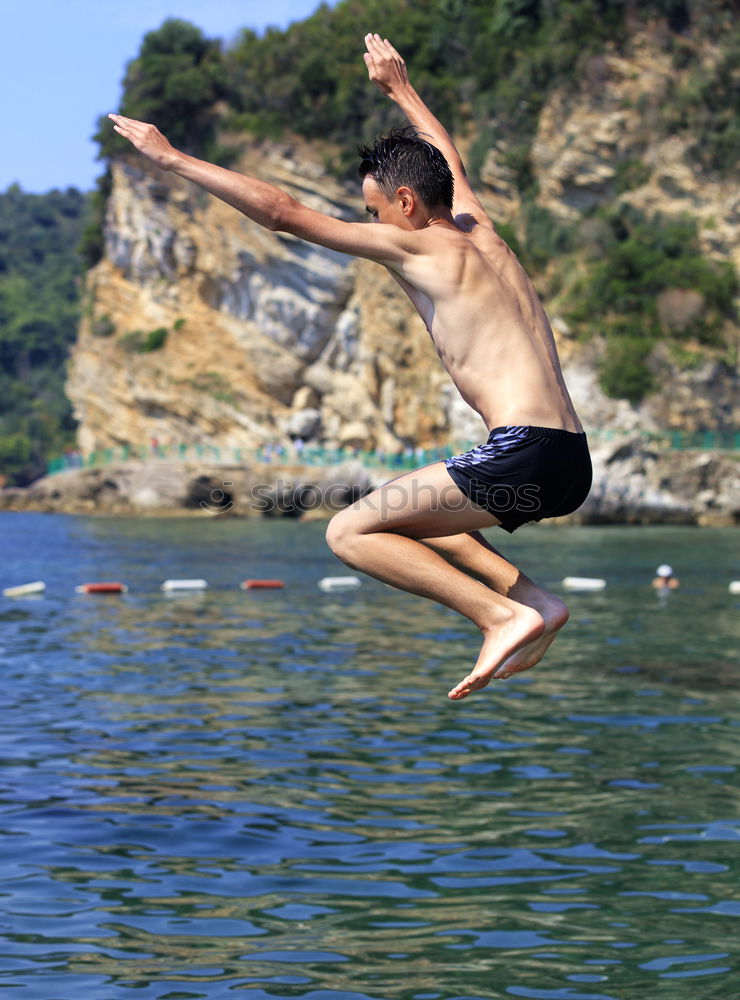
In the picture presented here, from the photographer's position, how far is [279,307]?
81.2 metres

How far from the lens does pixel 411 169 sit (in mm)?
5938

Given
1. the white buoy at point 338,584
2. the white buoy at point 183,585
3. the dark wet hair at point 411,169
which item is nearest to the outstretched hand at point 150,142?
the dark wet hair at point 411,169

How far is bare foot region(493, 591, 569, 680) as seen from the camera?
6273 mm

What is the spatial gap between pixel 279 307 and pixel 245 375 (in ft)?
15.1

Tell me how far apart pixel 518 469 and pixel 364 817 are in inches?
271

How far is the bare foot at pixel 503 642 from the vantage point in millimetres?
6105

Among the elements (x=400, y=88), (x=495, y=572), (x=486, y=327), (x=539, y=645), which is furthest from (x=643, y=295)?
(x=486, y=327)

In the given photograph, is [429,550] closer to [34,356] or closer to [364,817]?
[364,817]

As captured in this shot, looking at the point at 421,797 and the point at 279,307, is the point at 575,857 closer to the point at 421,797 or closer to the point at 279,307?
the point at 421,797

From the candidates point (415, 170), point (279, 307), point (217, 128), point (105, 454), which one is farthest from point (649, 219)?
point (415, 170)

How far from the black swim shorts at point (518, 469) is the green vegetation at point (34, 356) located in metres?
133

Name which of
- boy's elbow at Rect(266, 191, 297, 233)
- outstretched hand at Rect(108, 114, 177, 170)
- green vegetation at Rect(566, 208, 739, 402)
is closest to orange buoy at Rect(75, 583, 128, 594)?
outstretched hand at Rect(108, 114, 177, 170)

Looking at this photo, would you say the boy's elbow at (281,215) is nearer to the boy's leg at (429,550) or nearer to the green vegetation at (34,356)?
the boy's leg at (429,550)

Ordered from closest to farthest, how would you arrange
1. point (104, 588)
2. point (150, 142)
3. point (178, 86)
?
1. point (150, 142)
2. point (104, 588)
3. point (178, 86)
